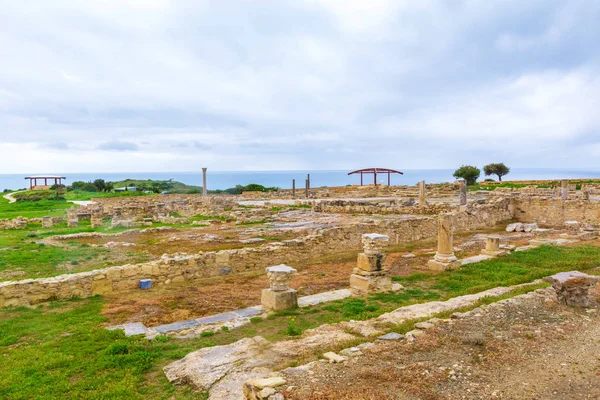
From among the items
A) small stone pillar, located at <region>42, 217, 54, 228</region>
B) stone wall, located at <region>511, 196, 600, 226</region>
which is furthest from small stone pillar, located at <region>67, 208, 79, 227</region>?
stone wall, located at <region>511, 196, 600, 226</region>

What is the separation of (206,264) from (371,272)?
483 centimetres

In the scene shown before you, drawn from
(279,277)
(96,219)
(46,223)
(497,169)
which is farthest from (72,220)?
(497,169)

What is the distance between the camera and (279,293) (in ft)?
28.7

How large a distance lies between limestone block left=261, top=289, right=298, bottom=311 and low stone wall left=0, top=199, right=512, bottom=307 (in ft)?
12.0

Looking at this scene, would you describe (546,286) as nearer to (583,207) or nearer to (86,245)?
(86,245)

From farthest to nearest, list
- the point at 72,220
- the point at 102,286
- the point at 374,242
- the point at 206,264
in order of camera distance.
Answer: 1. the point at 72,220
2. the point at 206,264
3. the point at 374,242
4. the point at 102,286

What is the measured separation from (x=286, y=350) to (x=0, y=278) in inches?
371

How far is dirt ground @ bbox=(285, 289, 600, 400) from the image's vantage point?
4.45 metres

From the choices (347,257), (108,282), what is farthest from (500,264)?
(108,282)

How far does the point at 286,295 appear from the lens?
28.8 feet

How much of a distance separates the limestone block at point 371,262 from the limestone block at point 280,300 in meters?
2.47

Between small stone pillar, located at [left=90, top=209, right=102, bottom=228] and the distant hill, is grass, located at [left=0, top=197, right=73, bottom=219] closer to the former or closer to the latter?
small stone pillar, located at [left=90, top=209, right=102, bottom=228]

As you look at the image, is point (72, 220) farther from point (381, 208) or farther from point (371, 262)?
point (371, 262)

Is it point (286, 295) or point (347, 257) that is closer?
point (286, 295)
